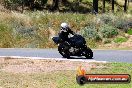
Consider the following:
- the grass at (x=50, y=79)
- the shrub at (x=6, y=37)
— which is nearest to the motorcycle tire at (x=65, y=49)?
the grass at (x=50, y=79)

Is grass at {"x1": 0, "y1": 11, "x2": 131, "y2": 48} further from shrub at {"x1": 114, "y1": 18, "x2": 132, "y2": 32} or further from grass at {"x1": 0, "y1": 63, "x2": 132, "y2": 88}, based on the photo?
grass at {"x1": 0, "y1": 63, "x2": 132, "y2": 88}

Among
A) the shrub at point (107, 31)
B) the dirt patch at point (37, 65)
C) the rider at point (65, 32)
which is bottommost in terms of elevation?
the shrub at point (107, 31)

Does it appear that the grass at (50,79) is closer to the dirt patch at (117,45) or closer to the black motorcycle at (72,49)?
the black motorcycle at (72,49)

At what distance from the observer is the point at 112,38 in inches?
1144

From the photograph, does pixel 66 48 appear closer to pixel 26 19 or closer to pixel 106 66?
pixel 106 66

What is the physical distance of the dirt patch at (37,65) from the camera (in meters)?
14.9

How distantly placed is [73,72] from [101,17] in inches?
686

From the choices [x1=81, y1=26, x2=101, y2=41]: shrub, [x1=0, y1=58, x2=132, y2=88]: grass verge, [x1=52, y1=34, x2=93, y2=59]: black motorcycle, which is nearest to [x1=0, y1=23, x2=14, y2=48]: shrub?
[x1=81, y1=26, x2=101, y2=41]: shrub

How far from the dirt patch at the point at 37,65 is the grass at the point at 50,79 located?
68cm

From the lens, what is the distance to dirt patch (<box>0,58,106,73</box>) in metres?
14.9

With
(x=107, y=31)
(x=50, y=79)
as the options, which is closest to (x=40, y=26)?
(x=107, y=31)

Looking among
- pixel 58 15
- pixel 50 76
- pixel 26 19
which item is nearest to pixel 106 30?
pixel 58 15

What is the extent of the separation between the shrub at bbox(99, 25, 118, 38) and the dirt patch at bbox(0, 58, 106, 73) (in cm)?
1266

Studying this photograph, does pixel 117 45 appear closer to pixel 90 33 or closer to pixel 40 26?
pixel 90 33
